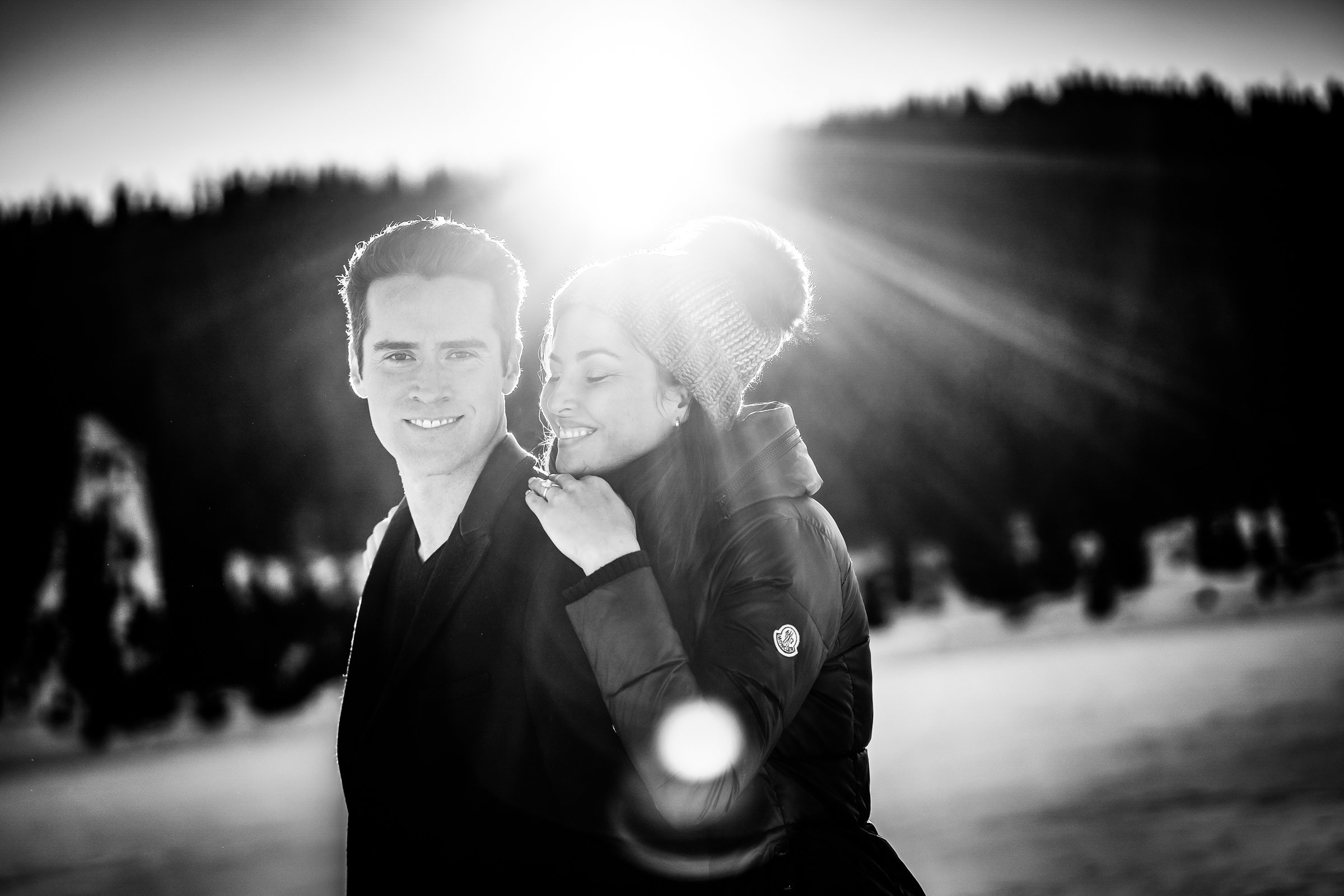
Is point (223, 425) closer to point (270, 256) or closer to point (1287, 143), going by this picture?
point (270, 256)

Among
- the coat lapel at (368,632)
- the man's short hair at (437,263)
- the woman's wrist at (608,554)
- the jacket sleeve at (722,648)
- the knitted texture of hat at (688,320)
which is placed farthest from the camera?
the man's short hair at (437,263)

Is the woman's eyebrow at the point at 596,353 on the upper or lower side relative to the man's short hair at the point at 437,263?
lower

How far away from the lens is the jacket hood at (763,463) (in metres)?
1.88

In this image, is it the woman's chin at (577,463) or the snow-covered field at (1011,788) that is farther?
the snow-covered field at (1011,788)

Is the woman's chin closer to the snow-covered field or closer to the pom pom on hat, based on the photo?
the pom pom on hat

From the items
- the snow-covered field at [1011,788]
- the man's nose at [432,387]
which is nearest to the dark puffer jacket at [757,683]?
the man's nose at [432,387]

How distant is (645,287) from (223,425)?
938 centimetres

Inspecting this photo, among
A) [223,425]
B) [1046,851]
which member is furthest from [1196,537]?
[223,425]

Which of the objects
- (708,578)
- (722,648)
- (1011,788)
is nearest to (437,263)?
(708,578)

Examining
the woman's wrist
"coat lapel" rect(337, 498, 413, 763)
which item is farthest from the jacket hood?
"coat lapel" rect(337, 498, 413, 763)

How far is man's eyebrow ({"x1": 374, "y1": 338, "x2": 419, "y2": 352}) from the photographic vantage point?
2.13m

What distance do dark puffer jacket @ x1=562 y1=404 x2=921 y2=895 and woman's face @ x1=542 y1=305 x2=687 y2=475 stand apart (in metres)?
0.09

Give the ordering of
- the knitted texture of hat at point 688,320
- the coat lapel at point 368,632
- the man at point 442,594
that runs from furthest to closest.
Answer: the coat lapel at point 368,632 → the knitted texture of hat at point 688,320 → the man at point 442,594

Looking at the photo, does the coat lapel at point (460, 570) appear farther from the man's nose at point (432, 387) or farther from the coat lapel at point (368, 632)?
the man's nose at point (432, 387)
